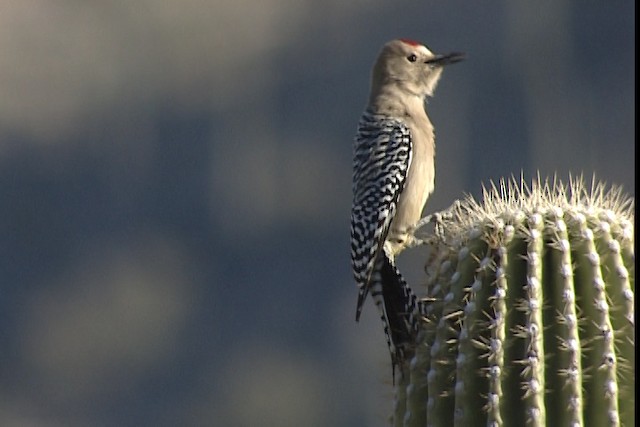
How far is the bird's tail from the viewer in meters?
3.95

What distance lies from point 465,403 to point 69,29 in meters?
16.3

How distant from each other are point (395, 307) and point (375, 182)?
3.55ft

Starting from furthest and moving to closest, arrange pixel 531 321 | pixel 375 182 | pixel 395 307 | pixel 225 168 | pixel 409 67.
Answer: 1. pixel 225 168
2. pixel 409 67
3. pixel 375 182
4. pixel 395 307
5. pixel 531 321

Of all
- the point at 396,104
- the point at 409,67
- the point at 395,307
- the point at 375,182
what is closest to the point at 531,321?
the point at 395,307

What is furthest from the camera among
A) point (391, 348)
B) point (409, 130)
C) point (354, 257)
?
point (409, 130)

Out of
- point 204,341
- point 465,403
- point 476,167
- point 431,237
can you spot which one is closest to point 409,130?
point 431,237

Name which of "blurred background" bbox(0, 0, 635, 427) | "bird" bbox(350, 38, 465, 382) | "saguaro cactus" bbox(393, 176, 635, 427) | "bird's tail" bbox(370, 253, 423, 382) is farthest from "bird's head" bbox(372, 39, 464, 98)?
"blurred background" bbox(0, 0, 635, 427)

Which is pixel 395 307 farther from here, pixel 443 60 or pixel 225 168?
pixel 225 168

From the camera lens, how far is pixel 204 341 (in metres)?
15.5

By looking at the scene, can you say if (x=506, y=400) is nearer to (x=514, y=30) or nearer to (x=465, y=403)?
Answer: (x=465, y=403)

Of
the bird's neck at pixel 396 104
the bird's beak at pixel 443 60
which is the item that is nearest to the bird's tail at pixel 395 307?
the bird's neck at pixel 396 104

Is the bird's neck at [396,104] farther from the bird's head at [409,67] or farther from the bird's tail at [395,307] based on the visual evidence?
the bird's tail at [395,307]

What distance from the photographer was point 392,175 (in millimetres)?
5332

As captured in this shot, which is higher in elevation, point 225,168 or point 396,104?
point 396,104
